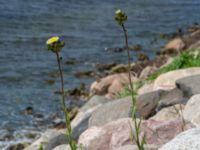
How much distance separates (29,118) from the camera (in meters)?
12.4

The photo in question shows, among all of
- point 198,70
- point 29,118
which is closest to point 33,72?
point 29,118

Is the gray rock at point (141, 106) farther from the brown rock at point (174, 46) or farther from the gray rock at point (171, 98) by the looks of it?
the brown rock at point (174, 46)

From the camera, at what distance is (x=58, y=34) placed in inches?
850

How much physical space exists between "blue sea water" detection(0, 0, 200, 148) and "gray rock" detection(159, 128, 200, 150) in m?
8.37

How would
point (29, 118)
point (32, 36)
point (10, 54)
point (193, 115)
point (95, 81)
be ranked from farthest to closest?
point (32, 36), point (10, 54), point (95, 81), point (29, 118), point (193, 115)

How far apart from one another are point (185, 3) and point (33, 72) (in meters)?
13.9

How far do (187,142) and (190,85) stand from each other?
429cm

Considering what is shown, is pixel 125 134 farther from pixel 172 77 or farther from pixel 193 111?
pixel 172 77

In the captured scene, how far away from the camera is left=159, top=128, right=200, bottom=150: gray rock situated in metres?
3.16

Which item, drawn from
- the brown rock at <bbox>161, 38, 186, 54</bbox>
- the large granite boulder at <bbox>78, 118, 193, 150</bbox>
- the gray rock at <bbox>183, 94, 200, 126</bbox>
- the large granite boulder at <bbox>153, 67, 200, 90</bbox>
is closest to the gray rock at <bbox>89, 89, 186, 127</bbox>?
the large granite boulder at <bbox>153, 67, 200, 90</bbox>

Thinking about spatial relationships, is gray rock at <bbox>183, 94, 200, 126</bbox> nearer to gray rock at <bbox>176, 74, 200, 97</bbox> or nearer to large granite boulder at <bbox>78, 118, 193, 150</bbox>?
large granite boulder at <bbox>78, 118, 193, 150</bbox>

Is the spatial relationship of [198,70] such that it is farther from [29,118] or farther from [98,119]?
[29,118]

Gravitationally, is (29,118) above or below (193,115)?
below

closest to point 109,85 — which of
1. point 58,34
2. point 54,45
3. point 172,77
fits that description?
point 172,77
